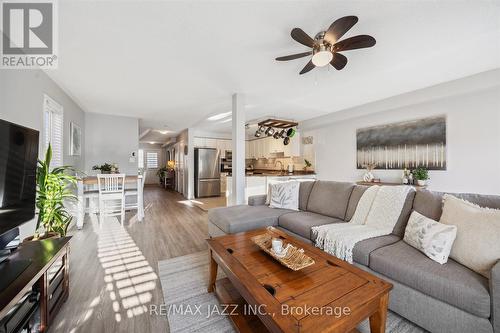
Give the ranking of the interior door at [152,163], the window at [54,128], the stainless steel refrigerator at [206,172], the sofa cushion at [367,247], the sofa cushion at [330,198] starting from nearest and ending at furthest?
the sofa cushion at [367,247]
the sofa cushion at [330,198]
the window at [54,128]
the stainless steel refrigerator at [206,172]
the interior door at [152,163]

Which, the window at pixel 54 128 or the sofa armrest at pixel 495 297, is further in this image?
the window at pixel 54 128

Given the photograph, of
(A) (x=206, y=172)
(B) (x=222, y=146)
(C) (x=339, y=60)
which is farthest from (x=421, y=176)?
(B) (x=222, y=146)

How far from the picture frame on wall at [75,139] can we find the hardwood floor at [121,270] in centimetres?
147

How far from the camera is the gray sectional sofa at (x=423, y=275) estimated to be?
1.11m

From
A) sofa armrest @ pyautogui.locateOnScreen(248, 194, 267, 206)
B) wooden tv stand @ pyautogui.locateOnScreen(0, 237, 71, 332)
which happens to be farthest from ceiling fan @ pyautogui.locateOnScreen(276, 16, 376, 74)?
wooden tv stand @ pyautogui.locateOnScreen(0, 237, 71, 332)

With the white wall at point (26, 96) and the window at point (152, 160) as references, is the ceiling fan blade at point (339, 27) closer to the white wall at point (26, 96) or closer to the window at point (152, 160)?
the white wall at point (26, 96)

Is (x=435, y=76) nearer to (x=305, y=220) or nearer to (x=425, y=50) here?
(x=425, y=50)

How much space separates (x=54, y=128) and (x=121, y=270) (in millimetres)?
2738

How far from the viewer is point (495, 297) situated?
106 cm

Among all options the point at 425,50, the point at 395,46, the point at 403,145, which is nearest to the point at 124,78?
the point at 395,46

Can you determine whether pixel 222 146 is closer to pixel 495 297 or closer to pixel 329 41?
pixel 329 41

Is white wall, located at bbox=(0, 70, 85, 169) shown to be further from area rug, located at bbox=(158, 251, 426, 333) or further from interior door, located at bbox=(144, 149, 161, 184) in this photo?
interior door, located at bbox=(144, 149, 161, 184)

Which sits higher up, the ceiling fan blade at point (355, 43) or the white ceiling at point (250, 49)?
the white ceiling at point (250, 49)

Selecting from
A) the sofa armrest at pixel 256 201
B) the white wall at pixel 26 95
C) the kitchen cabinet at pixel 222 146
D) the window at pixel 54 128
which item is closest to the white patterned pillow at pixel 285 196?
the sofa armrest at pixel 256 201
